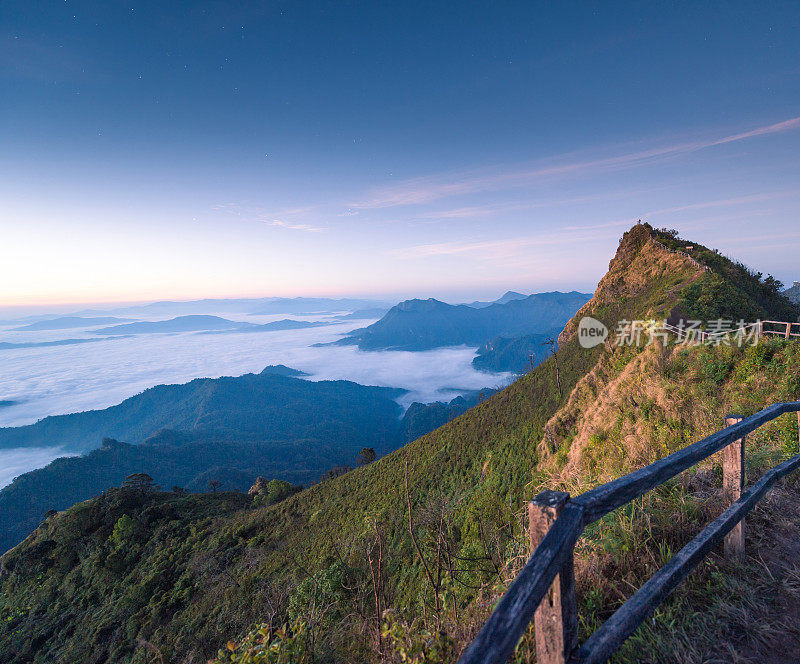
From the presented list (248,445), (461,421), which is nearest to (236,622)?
(461,421)

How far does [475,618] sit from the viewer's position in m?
3.22

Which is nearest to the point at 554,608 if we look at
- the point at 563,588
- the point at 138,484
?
the point at 563,588

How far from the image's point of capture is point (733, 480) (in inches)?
139

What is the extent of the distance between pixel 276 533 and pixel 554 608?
1983 inches

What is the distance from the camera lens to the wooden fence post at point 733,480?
3271mm

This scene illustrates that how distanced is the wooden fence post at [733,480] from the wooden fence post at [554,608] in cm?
260

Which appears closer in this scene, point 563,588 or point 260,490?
point 563,588

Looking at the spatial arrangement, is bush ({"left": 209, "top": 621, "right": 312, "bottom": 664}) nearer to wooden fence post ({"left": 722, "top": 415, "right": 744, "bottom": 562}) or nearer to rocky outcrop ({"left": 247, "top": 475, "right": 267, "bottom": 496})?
wooden fence post ({"left": 722, "top": 415, "right": 744, "bottom": 562})

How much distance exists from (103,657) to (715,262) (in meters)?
71.0

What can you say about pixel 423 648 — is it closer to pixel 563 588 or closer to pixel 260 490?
pixel 563 588

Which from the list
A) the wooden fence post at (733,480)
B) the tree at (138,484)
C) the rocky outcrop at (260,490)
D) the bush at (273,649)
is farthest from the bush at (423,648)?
the tree at (138,484)

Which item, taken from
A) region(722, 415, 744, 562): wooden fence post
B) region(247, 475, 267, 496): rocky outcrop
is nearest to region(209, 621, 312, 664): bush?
region(722, 415, 744, 562): wooden fence post

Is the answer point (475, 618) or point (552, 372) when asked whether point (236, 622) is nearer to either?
point (475, 618)

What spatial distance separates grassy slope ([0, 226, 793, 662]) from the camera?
27.9m
